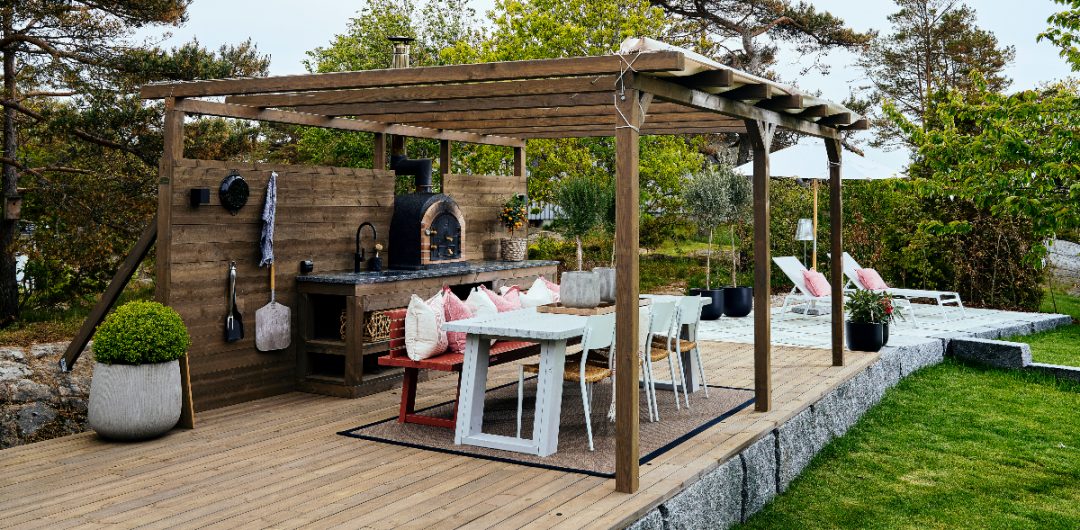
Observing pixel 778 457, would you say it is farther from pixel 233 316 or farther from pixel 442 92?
pixel 233 316

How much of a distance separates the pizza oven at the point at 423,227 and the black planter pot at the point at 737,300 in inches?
194

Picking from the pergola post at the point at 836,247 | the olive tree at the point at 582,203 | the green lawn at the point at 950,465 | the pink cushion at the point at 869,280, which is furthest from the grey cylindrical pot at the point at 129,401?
the pink cushion at the point at 869,280

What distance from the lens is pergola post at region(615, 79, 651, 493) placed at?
4551 millimetres

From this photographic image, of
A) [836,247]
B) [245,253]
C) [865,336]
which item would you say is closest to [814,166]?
[865,336]

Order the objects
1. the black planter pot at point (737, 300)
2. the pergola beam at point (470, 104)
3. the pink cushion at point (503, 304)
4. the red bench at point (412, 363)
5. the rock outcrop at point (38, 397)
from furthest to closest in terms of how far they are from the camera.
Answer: the black planter pot at point (737, 300)
the rock outcrop at point (38, 397)
the pink cushion at point (503, 304)
the pergola beam at point (470, 104)
the red bench at point (412, 363)

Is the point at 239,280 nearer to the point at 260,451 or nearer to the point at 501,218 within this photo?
the point at 260,451

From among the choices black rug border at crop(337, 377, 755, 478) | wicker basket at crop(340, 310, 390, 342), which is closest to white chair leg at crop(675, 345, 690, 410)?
black rug border at crop(337, 377, 755, 478)

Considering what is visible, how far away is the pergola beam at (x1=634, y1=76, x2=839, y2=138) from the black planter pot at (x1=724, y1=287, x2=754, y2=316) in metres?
4.97

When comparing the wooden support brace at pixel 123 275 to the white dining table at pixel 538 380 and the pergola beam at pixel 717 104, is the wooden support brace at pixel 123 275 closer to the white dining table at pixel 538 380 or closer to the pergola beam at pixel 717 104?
the white dining table at pixel 538 380

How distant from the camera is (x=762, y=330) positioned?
256 inches

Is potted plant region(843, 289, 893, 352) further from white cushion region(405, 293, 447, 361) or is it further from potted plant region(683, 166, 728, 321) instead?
white cushion region(405, 293, 447, 361)

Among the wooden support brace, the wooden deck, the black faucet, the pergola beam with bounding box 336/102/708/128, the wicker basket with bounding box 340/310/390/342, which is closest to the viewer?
the wooden deck

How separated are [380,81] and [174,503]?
2599 millimetres

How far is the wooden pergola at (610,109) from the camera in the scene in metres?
4.58
